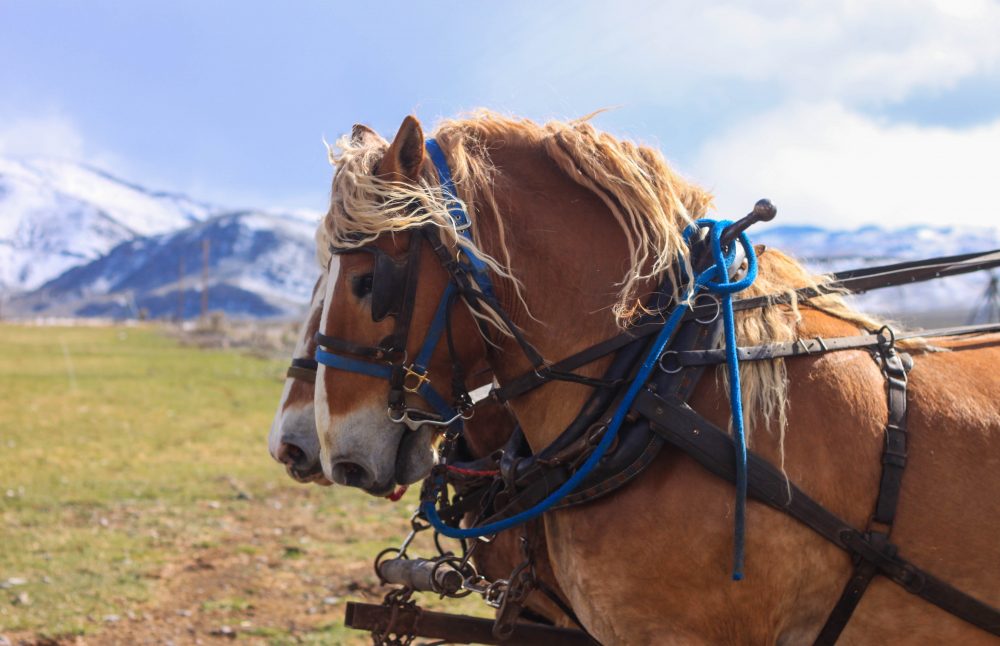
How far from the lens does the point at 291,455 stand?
267 cm

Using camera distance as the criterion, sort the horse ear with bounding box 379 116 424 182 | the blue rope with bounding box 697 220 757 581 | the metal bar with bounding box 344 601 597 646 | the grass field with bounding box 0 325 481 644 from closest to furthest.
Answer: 1. the blue rope with bounding box 697 220 757 581
2. the horse ear with bounding box 379 116 424 182
3. the metal bar with bounding box 344 601 597 646
4. the grass field with bounding box 0 325 481 644

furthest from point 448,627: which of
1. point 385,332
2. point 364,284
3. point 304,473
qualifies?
point 364,284

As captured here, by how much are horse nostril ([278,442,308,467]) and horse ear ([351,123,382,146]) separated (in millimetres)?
1061

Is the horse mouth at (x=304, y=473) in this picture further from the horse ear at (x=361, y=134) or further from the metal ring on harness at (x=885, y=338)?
the metal ring on harness at (x=885, y=338)

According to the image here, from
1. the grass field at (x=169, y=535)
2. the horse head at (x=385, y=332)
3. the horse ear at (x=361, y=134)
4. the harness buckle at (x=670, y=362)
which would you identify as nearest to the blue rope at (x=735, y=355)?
the harness buckle at (x=670, y=362)

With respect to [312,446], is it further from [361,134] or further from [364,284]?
[361,134]

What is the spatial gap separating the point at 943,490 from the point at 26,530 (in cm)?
829

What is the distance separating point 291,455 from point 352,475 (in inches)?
22.2

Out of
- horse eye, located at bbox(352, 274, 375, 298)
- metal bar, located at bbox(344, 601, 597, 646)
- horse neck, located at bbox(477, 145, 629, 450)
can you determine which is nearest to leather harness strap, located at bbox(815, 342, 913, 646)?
horse neck, located at bbox(477, 145, 629, 450)

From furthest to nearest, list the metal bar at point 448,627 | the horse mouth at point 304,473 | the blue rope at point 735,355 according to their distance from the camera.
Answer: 1. the metal bar at point 448,627
2. the horse mouth at point 304,473
3. the blue rope at point 735,355

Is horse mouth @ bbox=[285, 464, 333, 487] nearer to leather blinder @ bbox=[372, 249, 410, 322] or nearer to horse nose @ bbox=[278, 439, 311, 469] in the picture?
horse nose @ bbox=[278, 439, 311, 469]

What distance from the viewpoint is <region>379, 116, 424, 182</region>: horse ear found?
2.16 meters

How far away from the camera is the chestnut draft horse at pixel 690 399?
77.8 inches

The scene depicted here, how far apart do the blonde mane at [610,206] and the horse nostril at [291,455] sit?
0.81 meters
